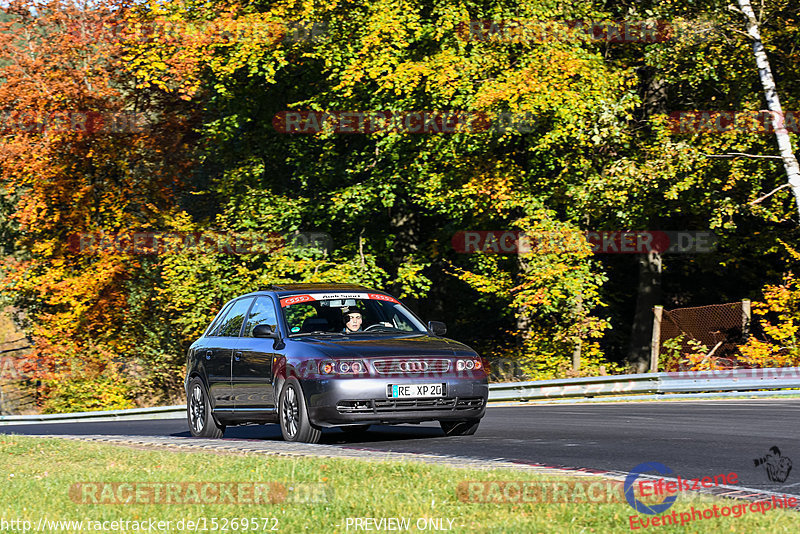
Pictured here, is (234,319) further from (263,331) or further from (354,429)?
(354,429)

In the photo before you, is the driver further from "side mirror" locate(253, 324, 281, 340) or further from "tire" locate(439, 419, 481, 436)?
"tire" locate(439, 419, 481, 436)

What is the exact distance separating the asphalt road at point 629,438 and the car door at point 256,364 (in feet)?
3.26

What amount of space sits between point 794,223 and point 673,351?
689 cm

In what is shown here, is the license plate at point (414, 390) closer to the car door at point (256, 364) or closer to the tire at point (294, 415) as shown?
the tire at point (294, 415)

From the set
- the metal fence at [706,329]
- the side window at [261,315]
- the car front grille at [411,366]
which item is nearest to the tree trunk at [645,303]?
the metal fence at [706,329]

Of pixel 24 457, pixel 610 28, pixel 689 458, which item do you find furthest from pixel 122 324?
pixel 689 458

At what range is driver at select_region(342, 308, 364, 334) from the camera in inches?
501

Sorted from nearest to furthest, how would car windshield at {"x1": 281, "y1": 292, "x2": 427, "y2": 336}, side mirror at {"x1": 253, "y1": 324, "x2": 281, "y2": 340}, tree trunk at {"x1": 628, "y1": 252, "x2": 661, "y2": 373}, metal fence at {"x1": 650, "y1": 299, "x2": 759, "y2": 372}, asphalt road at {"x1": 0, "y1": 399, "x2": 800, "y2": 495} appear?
asphalt road at {"x1": 0, "y1": 399, "x2": 800, "y2": 495} → side mirror at {"x1": 253, "y1": 324, "x2": 281, "y2": 340} → car windshield at {"x1": 281, "y1": 292, "x2": 427, "y2": 336} → metal fence at {"x1": 650, "y1": 299, "x2": 759, "y2": 372} → tree trunk at {"x1": 628, "y1": 252, "x2": 661, "y2": 373}

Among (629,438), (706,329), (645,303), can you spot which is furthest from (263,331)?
(645,303)

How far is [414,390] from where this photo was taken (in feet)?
37.4

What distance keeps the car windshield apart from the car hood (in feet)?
1.34

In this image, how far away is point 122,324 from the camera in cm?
3891

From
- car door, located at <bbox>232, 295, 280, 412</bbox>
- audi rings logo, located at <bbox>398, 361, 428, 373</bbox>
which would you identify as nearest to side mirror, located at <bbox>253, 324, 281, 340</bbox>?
car door, located at <bbox>232, 295, 280, 412</bbox>

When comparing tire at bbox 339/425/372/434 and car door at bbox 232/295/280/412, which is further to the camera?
tire at bbox 339/425/372/434
